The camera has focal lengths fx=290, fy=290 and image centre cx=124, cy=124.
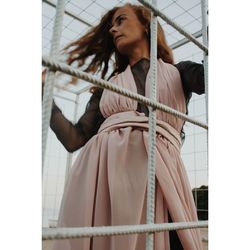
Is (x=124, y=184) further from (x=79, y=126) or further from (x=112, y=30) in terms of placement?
(x=112, y=30)

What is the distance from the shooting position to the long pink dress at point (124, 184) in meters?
0.54

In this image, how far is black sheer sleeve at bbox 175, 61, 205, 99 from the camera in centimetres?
69

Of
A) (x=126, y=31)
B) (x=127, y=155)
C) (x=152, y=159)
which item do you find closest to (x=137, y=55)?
(x=126, y=31)

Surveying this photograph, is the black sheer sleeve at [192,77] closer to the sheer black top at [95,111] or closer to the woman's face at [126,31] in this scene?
the sheer black top at [95,111]

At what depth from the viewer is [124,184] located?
0.56 m

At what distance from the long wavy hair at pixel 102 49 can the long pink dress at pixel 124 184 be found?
193mm

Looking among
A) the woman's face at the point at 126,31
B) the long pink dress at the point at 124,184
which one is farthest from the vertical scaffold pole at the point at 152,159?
the woman's face at the point at 126,31

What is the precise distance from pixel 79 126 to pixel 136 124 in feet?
0.63

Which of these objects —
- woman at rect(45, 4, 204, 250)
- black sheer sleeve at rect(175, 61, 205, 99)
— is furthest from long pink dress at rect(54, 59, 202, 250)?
black sheer sleeve at rect(175, 61, 205, 99)

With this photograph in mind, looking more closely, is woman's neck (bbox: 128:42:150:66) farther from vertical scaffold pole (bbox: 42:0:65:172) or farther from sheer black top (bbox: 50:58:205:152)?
vertical scaffold pole (bbox: 42:0:65:172)
